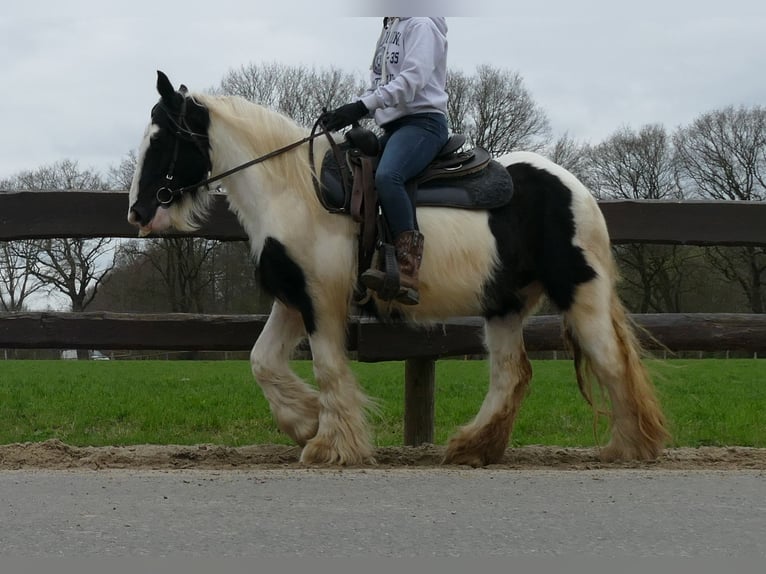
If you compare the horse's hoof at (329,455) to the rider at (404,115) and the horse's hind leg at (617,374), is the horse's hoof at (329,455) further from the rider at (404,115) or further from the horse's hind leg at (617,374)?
the horse's hind leg at (617,374)

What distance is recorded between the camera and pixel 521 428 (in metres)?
8.66

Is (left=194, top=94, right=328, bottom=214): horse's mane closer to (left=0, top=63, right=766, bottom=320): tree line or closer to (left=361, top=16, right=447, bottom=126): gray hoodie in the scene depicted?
(left=361, top=16, right=447, bottom=126): gray hoodie

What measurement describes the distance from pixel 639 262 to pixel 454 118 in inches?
410

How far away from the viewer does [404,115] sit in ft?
19.0

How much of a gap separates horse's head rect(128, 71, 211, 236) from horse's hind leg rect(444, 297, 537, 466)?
2.19m

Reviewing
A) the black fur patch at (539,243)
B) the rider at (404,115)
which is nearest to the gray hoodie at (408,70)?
the rider at (404,115)

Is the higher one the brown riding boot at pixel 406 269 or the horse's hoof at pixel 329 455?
the brown riding boot at pixel 406 269

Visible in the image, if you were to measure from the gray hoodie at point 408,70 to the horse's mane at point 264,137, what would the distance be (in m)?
0.51

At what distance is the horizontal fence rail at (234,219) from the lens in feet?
21.7

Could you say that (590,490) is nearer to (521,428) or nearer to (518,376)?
(518,376)

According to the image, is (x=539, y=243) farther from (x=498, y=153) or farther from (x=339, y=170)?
(x=498, y=153)

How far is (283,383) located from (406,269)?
1084mm

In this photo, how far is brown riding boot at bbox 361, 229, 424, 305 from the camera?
5.45 meters

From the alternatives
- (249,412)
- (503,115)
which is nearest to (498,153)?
(503,115)
